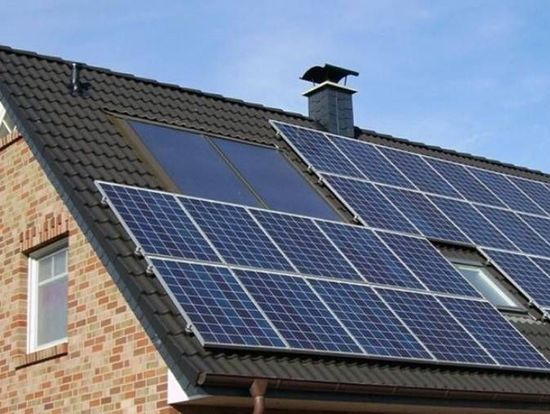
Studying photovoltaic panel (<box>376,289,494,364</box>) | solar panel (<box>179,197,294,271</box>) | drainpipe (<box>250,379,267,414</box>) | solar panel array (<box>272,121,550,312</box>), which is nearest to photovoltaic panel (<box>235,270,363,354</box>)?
solar panel (<box>179,197,294,271</box>)

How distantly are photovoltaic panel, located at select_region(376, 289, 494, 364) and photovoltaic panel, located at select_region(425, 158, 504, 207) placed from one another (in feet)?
17.1

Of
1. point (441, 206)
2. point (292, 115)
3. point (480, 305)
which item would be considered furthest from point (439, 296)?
point (292, 115)

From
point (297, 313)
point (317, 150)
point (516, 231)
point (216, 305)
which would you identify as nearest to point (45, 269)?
point (216, 305)

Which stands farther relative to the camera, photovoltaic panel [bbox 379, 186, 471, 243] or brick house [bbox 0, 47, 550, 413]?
photovoltaic panel [bbox 379, 186, 471, 243]

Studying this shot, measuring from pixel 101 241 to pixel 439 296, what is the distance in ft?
13.8

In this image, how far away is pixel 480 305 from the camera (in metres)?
13.2

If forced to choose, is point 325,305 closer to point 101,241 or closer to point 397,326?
point 397,326

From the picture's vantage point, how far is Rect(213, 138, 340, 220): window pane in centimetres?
1387

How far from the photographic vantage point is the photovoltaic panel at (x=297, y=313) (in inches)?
423

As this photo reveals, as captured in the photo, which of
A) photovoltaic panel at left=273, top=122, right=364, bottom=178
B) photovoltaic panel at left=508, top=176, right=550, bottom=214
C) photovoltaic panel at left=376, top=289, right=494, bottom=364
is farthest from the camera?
photovoltaic panel at left=508, top=176, right=550, bottom=214

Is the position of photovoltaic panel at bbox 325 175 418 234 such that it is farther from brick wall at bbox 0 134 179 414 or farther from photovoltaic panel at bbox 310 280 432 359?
brick wall at bbox 0 134 179 414

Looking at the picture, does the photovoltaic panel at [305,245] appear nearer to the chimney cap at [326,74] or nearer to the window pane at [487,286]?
the window pane at [487,286]

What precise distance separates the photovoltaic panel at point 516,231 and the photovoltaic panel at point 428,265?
2.51 m

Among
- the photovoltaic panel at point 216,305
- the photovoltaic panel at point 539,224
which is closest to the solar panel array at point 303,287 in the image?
the photovoltaic panel at point 216,305
